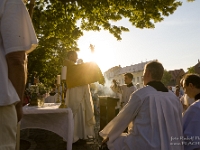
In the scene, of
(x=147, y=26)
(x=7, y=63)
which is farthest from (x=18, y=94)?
(x=147, y=26)

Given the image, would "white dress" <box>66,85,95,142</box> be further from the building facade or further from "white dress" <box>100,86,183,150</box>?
the building facade

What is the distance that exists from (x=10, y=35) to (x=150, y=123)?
1.97m

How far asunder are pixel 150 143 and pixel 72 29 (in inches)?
386

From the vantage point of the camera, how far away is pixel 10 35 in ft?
4.57

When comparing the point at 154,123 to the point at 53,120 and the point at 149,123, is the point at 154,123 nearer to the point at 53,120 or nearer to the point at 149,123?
the point at 149,123

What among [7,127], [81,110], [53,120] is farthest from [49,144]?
[7,127]

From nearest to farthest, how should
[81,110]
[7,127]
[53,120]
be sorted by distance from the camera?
[7,127] < [53,120] < [81,110]

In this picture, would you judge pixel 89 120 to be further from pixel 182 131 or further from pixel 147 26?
pixel 147 26

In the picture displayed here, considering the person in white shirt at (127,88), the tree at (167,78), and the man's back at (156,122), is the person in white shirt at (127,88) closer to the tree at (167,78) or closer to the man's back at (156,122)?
the man's back at (156,122)

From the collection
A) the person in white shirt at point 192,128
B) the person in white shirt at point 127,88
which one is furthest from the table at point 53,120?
the person in white shirt at point 127,88

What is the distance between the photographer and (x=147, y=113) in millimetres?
2814

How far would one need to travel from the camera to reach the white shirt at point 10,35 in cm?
136

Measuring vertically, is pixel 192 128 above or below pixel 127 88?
below

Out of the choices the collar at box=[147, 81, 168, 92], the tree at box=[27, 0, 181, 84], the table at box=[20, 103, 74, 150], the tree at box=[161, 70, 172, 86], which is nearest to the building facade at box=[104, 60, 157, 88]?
the tree at box=[161, 70, 172, 86]
